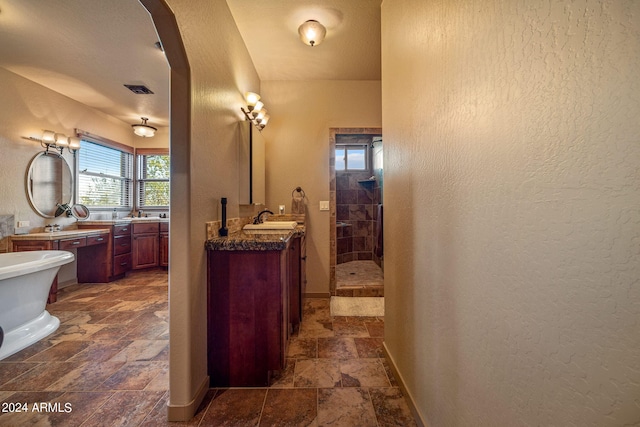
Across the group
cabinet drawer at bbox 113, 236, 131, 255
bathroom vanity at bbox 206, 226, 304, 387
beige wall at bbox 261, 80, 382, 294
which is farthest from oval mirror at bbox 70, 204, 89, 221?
bathroom vanity at bbox 206, 226, 304, 387

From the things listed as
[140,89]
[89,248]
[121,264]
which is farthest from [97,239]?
[140,89]

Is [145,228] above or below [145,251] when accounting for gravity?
above

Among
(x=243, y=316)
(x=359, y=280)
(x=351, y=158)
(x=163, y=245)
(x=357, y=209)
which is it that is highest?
(x=351, y=158)

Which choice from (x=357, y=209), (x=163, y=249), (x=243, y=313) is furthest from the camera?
(x=357, y=209)

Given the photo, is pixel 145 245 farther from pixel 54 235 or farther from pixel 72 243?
A: pixel 54 235

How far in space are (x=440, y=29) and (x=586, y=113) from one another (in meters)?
0.79

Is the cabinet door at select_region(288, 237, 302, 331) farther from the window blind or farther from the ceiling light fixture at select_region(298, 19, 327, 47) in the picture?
the window blind

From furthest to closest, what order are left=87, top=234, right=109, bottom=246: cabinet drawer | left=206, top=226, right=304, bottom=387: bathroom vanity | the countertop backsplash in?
left=87, top=234, right=109, bottom=246: cabinet drawer → the countertop backsplash → left=206, top=226, right=304, bottom=387: bathroom vanity

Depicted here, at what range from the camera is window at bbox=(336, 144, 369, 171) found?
5.13 meters

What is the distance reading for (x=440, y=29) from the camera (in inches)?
39.0

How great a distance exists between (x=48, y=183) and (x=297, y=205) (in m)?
3.47

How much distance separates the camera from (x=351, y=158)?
203 inches

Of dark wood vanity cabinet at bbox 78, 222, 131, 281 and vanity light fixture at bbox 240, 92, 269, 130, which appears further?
dark wood vanity cabinet at bbox 78, 222, 131, 281

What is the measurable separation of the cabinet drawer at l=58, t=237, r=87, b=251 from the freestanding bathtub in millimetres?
594
